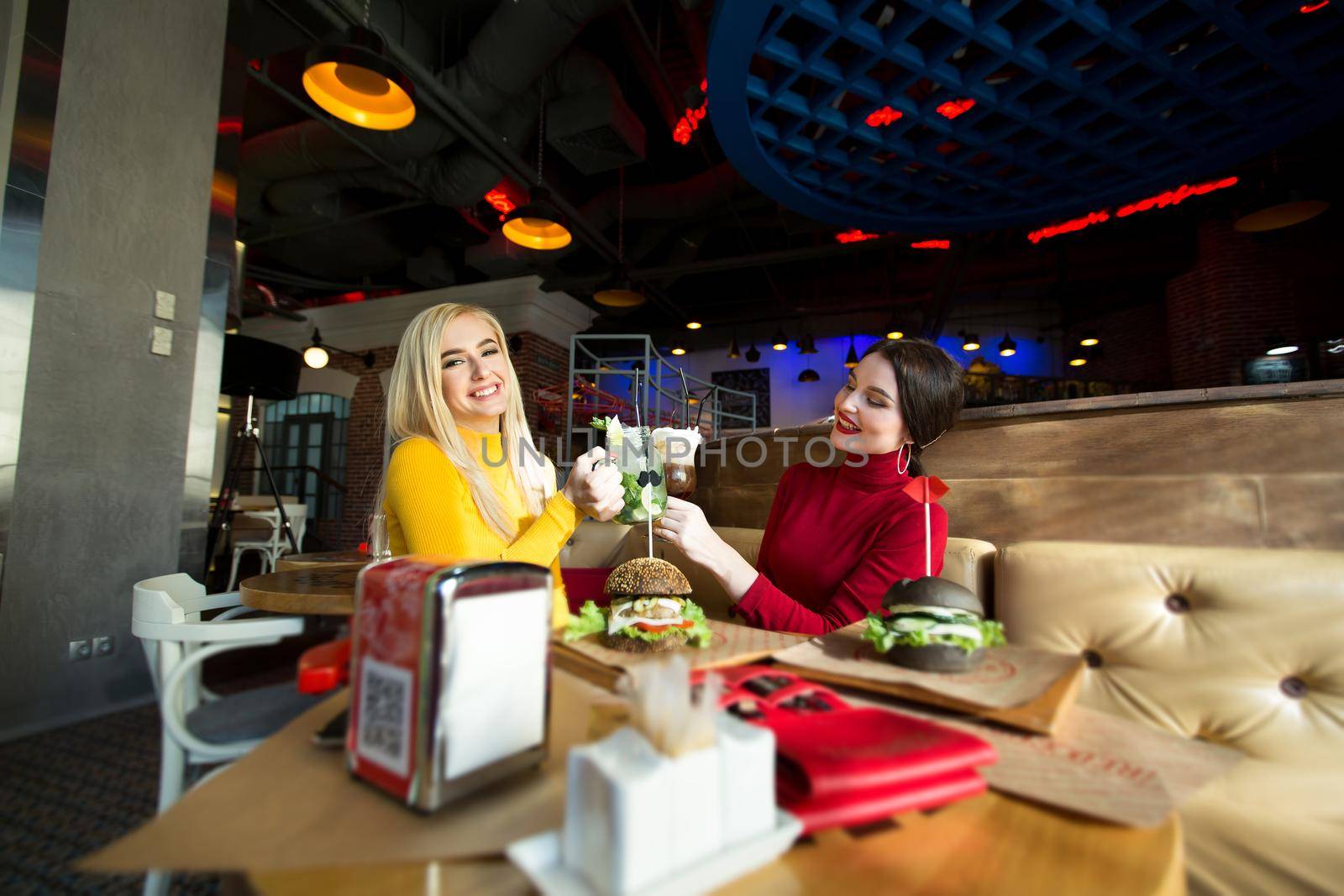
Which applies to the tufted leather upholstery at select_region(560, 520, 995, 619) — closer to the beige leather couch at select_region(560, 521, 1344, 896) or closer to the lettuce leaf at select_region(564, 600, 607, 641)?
the beige leather couch at select_region(560, 521, 1344, 896)

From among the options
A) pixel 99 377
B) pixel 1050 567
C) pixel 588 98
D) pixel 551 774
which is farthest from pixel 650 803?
pixel 588 98

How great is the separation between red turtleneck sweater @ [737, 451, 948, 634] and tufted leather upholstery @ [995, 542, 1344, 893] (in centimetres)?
28

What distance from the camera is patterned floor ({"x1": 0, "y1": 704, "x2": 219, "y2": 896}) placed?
1.53 m

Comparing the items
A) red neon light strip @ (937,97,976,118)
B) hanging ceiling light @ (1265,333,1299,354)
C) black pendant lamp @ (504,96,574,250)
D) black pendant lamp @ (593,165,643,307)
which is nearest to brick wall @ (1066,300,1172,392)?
hanging ceiling light @ (1265,333,1299,354)

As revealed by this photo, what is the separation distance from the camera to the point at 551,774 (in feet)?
1.78

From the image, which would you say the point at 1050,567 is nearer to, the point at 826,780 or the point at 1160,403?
the point at 1160,403

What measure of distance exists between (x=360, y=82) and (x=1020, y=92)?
11.3 feet

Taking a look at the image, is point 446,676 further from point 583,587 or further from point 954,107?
point 954,107

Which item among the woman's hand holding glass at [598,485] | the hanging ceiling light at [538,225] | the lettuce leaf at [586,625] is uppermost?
the hanging ceiling light at [538,225]

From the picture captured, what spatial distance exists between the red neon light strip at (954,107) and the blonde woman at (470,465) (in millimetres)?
1781

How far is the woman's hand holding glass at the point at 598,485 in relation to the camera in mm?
1168

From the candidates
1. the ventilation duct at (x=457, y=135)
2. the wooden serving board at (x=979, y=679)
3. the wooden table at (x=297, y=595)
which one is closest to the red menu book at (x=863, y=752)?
the wooden serving board at (x=979, y=679)

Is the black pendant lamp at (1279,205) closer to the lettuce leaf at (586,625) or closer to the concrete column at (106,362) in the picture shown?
the lettuce leaf at (586,625)

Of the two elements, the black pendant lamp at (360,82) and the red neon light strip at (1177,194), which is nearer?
the black pendant lamp at (360,82)
